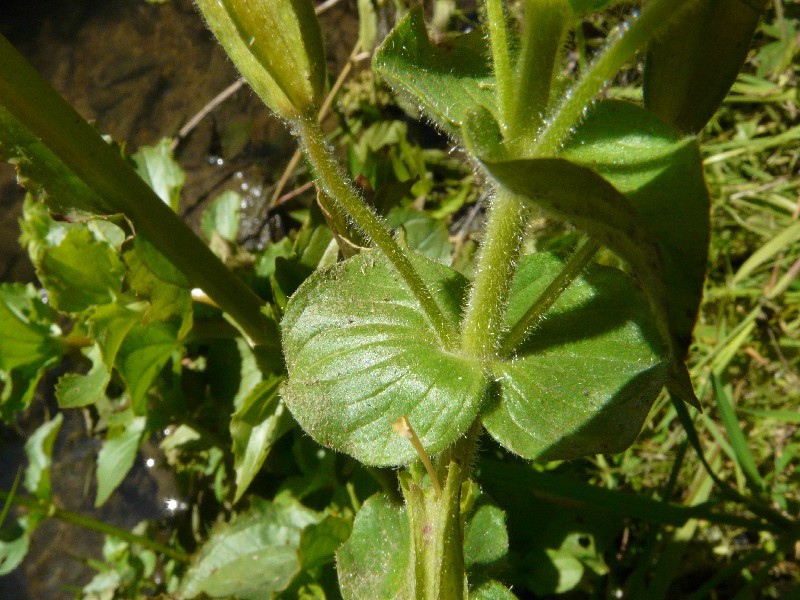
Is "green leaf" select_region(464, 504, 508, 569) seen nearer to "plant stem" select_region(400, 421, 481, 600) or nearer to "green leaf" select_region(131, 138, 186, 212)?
"plant stem" select_region(400, 421, 481, 600)

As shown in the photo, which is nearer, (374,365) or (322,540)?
(374,365)

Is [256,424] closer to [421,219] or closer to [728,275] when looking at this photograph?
[421,219]

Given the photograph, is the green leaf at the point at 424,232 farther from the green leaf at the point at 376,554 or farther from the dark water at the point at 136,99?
the dark water at the point at 136,99

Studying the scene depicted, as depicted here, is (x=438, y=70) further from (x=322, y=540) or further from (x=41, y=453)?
(x=41, y=453)

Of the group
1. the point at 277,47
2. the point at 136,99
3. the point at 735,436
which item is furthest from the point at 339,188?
the point at 136,99

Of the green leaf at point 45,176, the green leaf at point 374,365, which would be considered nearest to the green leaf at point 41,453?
the green leaf at point 45,176

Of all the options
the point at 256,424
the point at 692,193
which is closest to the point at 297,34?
the point at 692,193

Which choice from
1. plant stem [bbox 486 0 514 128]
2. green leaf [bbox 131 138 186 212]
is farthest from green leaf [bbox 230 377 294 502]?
plant stem [bbox 486 0 514 128]
